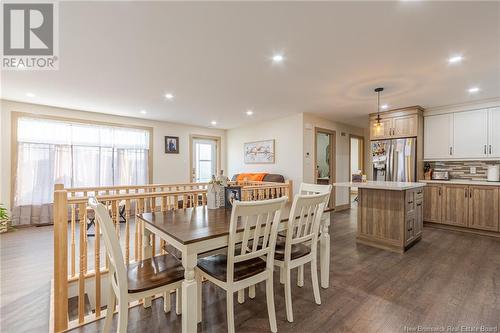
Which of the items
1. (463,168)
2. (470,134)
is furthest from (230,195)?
(463,168)

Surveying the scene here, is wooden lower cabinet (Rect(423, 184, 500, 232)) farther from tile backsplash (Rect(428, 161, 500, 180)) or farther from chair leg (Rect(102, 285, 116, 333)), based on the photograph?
chair leg (Rect(102, 285, 116, 333))

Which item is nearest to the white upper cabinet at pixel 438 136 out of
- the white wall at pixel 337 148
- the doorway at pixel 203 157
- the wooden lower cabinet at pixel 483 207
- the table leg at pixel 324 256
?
the wooden lower cabinet at pixel 483 207

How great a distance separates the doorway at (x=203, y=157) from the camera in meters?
7.04

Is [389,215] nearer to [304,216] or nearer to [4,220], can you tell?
[304,216]

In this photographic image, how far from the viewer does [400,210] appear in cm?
321

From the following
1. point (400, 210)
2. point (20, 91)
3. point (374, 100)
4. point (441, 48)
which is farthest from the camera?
point (374, 100)

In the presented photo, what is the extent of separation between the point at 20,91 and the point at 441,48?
19.3 ft

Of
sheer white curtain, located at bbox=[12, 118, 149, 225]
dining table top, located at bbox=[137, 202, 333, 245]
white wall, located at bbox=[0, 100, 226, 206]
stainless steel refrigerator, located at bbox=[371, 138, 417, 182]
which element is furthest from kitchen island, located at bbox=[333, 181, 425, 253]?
sheer white curtain, located at bbox=[12, 118, 149, 225]

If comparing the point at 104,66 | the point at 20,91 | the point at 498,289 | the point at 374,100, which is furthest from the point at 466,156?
the point at 20,91

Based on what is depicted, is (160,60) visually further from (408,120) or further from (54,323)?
(408,120)

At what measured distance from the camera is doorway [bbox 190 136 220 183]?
277 inches

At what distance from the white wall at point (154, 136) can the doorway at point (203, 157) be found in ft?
0.55

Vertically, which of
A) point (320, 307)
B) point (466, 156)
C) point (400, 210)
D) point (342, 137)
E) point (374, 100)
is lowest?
point (320, 307)

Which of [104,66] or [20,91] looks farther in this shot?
[20,91]
